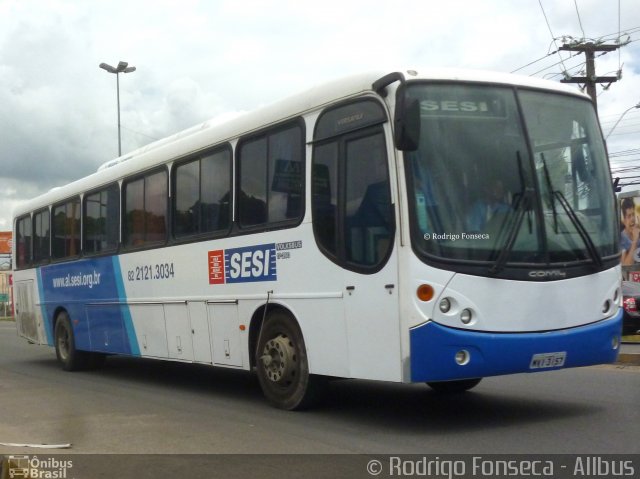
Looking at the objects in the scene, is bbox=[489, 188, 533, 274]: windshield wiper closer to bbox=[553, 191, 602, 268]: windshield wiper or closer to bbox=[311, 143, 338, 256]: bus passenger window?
bbox=[553, 191, 602, 268]: windshield wiper

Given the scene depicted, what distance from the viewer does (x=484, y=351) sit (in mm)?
7004

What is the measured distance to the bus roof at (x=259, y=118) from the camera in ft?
24.9

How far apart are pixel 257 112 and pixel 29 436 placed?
13.7 feet

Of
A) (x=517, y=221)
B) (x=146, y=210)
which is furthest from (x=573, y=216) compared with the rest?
(x=146, y=210)

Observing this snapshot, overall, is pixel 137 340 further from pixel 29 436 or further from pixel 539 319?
pixel 539 319

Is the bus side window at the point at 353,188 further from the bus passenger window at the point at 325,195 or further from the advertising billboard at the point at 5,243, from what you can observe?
the advertising billboard at the point at 5,243

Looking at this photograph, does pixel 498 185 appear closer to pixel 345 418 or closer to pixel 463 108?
pixel 463 108

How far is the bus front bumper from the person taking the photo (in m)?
6.93

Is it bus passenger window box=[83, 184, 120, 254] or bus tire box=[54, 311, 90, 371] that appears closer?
bus passenger window box=[83, 184, 120, 254]

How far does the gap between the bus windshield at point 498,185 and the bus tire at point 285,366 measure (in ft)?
6.99

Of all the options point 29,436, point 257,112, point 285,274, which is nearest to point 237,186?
point 257,112

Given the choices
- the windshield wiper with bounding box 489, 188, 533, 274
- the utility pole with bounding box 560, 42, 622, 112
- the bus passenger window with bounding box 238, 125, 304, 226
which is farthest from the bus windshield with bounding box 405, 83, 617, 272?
the utility pole with bounding box 560, 42, 622, 112

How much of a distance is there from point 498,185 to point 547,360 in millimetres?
1574

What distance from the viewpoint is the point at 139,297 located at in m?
12.0
